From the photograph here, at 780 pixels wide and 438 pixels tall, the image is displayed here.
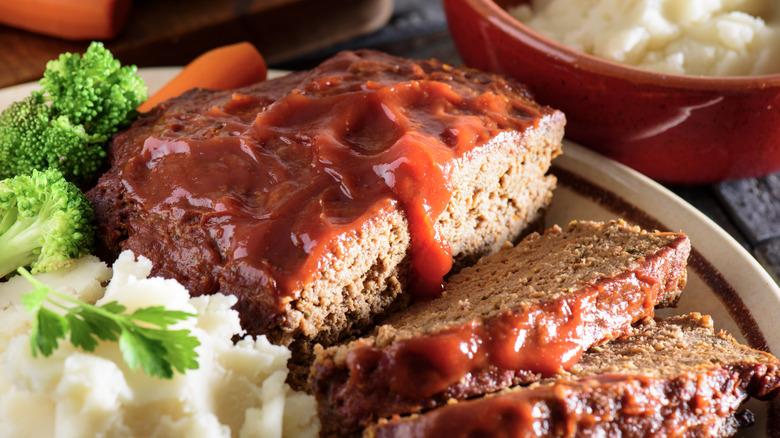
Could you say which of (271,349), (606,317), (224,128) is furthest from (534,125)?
(271,349)

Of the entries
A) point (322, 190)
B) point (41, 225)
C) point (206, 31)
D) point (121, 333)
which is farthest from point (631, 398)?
point (206, 31)

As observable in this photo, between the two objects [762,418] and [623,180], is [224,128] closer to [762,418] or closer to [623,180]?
[623,180]

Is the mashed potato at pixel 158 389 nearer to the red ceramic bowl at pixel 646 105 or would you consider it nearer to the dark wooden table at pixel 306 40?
the red ceramic bowl at pixel 646 105

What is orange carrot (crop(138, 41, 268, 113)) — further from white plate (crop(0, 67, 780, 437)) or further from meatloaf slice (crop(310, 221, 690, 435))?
meatloaf slice (crop(310, 221, 690, 435))

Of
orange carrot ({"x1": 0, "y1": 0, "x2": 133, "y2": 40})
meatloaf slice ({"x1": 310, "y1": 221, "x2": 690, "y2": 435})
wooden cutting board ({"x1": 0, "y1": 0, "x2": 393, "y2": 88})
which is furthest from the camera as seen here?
wooden cutting board ({"x1": 0, "y1": 0, "x2": 393, "y2": 88})

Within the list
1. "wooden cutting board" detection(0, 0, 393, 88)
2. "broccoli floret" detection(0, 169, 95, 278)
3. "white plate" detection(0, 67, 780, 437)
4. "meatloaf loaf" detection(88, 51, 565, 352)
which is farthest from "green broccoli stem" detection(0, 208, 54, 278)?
"wooden cutting board" detection(0, 0, 393, 88)
